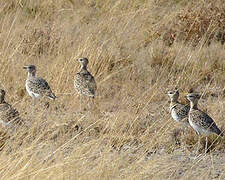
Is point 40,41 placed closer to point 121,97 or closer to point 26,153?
point 121,97

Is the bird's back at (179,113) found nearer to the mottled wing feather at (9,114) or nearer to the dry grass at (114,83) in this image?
the dry grass at (114,83)

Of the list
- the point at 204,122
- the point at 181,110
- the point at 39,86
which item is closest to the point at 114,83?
the point at 39,86

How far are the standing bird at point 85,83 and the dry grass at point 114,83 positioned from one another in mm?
173

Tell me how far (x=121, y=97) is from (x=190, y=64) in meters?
1.31

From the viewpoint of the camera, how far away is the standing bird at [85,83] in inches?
306

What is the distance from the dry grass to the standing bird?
173 millimetres

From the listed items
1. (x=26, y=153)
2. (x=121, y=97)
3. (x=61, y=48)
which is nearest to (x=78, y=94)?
(x=121, y=97)

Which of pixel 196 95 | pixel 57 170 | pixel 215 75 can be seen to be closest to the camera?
pixel 57 170

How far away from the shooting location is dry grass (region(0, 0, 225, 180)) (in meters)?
5.26

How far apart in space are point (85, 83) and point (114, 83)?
889 mm

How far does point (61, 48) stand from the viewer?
29.6 feet

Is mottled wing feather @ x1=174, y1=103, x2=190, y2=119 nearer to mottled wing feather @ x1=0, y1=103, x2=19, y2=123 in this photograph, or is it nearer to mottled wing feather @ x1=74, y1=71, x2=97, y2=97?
mottled wing feather @ x1=74, y1=71, x2=97, y2=97

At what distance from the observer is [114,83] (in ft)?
28.1

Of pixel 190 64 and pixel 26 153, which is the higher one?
pixel 26 153
